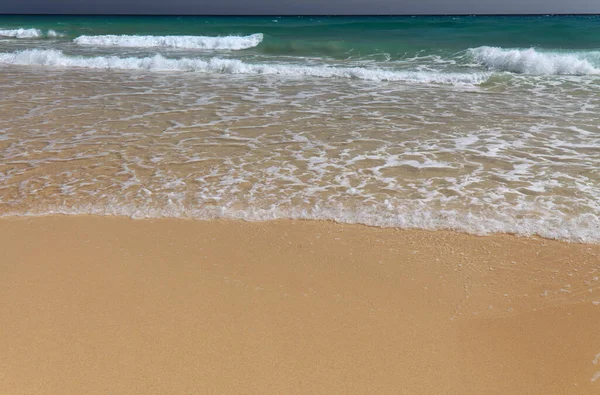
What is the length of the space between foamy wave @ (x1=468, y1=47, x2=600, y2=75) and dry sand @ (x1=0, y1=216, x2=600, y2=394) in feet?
40.3

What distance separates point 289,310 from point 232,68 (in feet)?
42.4

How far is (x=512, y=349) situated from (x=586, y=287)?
3.34ft

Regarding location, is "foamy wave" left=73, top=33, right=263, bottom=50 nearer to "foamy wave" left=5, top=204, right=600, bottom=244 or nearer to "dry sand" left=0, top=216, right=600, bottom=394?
"foamy wave" left=5, top=204, right=600, bottom=244

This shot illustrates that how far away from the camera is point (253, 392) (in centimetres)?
247

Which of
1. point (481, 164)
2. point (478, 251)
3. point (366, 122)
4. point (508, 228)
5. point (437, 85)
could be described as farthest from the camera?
point (437, 85)

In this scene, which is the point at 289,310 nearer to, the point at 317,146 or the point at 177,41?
A: the point at 317,146

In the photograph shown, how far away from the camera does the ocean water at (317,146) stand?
466cm

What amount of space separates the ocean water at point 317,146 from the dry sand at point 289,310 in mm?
404

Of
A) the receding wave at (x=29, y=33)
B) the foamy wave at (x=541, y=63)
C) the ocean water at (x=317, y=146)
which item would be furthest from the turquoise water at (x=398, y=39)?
the ocean water at (x=317, y=146)

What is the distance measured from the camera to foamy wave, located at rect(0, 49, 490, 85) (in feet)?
44.0

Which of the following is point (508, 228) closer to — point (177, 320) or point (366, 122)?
point (177, 320)

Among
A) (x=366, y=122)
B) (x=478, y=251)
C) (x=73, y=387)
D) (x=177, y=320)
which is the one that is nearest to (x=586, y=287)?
(x=478, y=251)

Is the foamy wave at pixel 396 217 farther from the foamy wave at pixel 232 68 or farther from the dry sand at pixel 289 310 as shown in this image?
the foamy wave at pixel 232 68

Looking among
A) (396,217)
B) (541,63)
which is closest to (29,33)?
(541,63)
